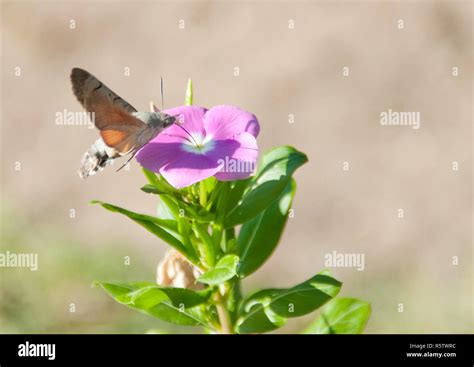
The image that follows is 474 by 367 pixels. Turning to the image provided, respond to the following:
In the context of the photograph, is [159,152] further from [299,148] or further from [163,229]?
[299,148]

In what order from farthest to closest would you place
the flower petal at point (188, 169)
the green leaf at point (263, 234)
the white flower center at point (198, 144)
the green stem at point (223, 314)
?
the green leaf at point (263, 234) < the green stem at point (223, 314) < the white flower center at point (198, 144) < the flower petal at point (188, 169)

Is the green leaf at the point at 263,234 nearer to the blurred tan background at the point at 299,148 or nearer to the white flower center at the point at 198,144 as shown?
the white flower center at the point at 198,144

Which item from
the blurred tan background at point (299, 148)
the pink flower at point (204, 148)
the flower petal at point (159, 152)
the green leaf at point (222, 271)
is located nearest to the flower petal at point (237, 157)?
the pink flower at point (204, 148)

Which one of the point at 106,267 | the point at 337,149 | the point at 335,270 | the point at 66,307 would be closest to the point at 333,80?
the point at 337,149

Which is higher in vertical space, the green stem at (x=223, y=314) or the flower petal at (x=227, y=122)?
the flower petal at (x=227, y=122)

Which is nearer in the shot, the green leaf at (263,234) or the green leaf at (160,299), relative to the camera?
the green leaf at (160,299)

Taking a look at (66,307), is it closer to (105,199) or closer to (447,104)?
(105,199)

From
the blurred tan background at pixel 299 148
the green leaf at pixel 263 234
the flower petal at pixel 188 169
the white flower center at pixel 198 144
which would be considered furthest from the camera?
the blurred tan background at pixel 299 148

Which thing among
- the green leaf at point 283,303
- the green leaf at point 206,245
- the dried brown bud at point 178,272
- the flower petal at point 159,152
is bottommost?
the green leaf at point 283,303
